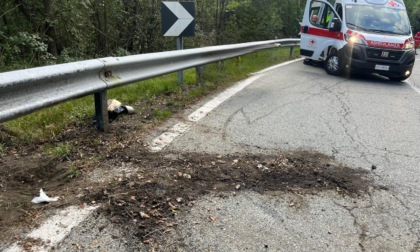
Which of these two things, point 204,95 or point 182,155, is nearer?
point 182,155

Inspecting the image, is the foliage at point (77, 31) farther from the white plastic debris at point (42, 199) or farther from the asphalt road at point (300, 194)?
the white plastic debris at point (42, 199)

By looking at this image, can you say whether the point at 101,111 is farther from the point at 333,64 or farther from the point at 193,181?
the point at 333,64

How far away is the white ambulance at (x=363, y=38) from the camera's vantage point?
9.69m

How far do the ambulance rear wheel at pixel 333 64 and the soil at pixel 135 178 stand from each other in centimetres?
706

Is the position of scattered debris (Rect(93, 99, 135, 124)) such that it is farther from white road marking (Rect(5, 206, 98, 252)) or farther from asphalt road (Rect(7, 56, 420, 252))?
white road marking (Rect(5, 206, 98, 252))

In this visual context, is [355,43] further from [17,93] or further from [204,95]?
[17,93]

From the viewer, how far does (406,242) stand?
2.46 meters

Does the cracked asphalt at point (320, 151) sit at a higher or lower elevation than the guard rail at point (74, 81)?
lower

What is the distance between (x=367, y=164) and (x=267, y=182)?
1206 mm

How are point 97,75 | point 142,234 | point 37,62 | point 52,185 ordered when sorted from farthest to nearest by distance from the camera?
point 37,62
point 97,75
point 52,185
point 142,234

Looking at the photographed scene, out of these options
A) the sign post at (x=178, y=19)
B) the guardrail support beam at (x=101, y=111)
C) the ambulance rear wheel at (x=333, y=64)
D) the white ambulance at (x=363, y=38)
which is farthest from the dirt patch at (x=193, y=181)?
the ambulance rear wheel at (x=333, y=64)

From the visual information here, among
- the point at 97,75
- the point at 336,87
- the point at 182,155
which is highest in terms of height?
the point at 97,75

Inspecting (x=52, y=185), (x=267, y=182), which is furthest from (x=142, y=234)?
(x=267, y=182)

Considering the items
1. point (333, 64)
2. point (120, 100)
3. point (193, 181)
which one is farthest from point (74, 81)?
point (333, 64)
